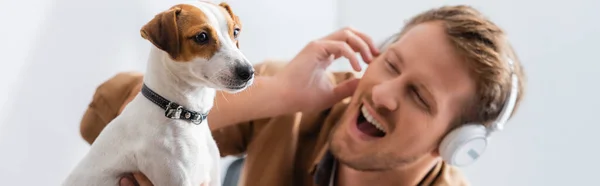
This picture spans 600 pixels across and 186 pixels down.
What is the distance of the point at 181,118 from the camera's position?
0.54m

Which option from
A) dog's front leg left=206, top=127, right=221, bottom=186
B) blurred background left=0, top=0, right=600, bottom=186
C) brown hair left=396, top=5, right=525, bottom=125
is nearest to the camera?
dog's front leg left=206, top=127, right=221, bottom=186

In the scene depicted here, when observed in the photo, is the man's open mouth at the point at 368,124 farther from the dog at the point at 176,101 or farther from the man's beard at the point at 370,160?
the dog at the point at 176,101

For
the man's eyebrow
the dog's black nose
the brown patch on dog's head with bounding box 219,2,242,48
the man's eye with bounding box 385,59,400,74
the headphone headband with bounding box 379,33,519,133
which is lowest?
the headphone headband with bounding box 379,33,519,133

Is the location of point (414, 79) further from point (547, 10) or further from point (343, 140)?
point (547, 10)

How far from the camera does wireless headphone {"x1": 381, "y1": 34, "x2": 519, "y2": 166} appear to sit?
0.80 m

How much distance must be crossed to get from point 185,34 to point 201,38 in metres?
0.01

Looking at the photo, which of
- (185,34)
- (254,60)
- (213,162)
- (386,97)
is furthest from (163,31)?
(254,60)

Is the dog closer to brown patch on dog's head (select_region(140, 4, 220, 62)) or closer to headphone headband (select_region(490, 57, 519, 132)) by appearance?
brown patch on dog's head (select_region(140, 4, 220, 62))

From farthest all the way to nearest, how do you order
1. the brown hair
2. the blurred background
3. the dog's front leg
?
the blurred background, the brown hair, the dog's front leg

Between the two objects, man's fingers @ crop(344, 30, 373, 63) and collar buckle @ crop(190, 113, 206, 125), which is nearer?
collar buckle @ crop(190, 113, 206, 125)

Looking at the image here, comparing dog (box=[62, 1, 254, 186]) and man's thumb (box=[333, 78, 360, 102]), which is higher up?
dog (box=[62, 1, 254, 186])

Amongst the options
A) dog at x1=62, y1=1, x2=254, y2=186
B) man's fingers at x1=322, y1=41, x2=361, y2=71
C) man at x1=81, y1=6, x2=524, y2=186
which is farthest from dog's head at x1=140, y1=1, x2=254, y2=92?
man's fingers at x1=322, y1=41, x2=361, y2=71

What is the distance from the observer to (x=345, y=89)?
0.94m

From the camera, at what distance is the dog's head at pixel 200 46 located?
48 centimetres
